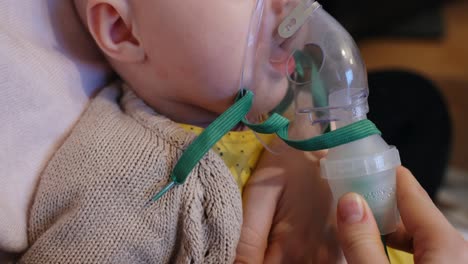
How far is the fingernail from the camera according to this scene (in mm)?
667

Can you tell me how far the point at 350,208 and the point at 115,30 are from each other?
476 millimetres

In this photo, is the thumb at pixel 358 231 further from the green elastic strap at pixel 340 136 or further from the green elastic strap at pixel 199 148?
the green elastic strap at pixel 199 148

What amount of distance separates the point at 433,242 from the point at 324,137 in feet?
0.69

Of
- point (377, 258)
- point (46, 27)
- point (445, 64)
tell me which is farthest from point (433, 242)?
point (445, 64)

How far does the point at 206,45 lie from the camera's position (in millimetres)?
759

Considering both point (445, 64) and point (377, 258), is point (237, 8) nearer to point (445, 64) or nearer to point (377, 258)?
point (377, 258)

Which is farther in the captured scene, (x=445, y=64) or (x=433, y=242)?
(x=445, y=64)

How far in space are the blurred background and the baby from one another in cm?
122

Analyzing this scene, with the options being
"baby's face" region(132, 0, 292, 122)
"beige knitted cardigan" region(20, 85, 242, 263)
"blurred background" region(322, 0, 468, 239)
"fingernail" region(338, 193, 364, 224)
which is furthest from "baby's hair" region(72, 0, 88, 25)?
"blurred background" region(322, 0, 468, 239)

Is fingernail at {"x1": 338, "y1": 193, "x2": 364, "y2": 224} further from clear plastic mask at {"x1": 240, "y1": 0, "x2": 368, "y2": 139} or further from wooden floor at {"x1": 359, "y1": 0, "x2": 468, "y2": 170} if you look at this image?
wooden floor at {"x1": 359, "y1": 0, "x2": 468, "y2": 170}

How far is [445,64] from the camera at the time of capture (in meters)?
2.54

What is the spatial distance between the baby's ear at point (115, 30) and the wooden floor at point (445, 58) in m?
1.67

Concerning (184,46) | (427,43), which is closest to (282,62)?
(184,46)

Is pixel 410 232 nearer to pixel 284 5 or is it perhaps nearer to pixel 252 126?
pixel 252 126
